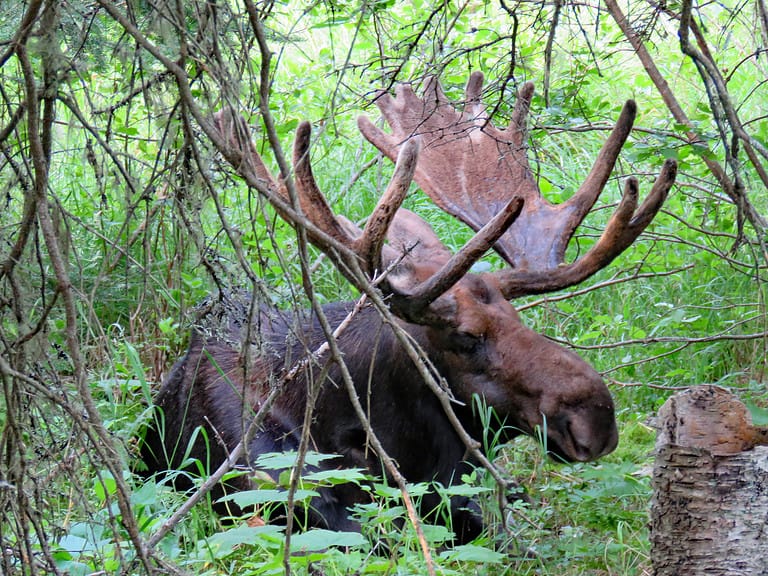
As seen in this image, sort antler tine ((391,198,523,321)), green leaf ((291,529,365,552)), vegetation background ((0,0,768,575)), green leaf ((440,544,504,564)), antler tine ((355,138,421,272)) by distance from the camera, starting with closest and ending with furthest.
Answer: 1. vegetation background ((0,0,768,575))
2. green leaf ((291,529,365,552))
3. green leaf ((440,544,504,564))
4. antler tine ((355,138,421,272))
5. antler tine ((391,198,523,321))

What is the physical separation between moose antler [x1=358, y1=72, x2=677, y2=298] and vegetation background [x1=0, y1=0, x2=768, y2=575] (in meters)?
0.16

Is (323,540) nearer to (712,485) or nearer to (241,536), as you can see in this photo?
(241,536)

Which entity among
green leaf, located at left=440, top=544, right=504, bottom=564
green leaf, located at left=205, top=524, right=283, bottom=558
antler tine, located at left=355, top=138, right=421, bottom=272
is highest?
antler tine, located at left=355, top=138, right=421, bottom=272

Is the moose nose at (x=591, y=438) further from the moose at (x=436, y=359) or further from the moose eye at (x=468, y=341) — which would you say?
the moose eye at (x=468, y=341)

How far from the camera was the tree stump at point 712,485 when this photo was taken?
2648 millimetres

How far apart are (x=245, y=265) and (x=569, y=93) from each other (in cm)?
246

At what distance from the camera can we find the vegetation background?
194 centimetres

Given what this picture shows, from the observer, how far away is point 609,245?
4.08m

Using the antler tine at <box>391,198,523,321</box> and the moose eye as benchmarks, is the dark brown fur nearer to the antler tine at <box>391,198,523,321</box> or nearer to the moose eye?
the moose eye

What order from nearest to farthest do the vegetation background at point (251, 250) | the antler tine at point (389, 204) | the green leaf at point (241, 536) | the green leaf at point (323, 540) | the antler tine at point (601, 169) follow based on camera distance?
the vegetation background at point (251, 250)
the green leaf at point (323, 540)
the green leaf at point (241, 536)
the antler tine at point (389, 204)
the antler tine at point (601, 169)

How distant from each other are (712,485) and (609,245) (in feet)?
5.13

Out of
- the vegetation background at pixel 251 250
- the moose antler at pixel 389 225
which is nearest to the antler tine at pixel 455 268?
the moose antler at pixel 389 225

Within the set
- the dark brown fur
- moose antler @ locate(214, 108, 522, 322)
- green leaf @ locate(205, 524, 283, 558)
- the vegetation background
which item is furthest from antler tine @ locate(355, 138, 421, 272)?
green leaf @ locate(205, 524, 283, 558)

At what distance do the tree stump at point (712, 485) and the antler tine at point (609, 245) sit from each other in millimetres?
1202
